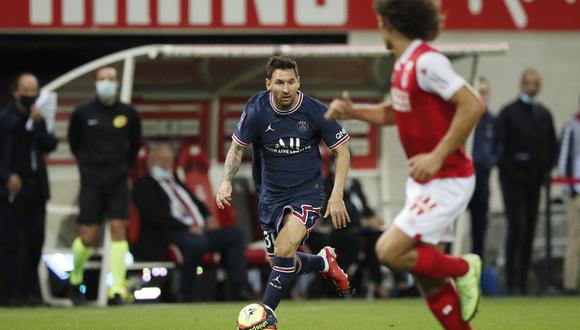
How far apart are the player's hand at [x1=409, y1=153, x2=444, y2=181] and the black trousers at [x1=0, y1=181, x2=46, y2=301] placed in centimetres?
732

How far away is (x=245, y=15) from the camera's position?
1641 cm

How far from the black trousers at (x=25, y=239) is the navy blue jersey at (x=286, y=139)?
4.48m

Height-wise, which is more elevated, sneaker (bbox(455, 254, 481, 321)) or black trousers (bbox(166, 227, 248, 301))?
sneaker (bbox(455, 254, 481, 321))

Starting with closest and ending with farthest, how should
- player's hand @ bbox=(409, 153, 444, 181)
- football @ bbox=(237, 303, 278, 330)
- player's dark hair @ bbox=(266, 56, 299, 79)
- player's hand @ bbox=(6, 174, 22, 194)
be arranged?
player's hand @ bbox=(409, 153, 444, 181)
football @ bbox=(237, 303, 278, 330)
player's dark hair @ bbox=(266, 56, 299, 79)
player's hand @ bbox=(6, 174, 22, 194)

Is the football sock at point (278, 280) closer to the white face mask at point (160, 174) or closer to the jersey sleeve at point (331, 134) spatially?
the jersey sleeve at point (331, 134)

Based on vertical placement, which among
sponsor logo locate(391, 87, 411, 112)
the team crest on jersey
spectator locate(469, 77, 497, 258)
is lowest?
spectator locate(469, 77, 497, 258)

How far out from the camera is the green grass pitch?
10.0m

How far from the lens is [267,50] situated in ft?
45.8

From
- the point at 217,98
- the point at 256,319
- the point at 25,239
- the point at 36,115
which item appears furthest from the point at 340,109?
the point at 217,98

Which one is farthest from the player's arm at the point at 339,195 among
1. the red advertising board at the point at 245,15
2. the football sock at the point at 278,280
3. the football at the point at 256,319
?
the red advertising board at the point at 245,15

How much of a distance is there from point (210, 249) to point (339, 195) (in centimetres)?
557

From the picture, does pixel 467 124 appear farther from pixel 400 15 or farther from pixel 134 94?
pixel 134 94

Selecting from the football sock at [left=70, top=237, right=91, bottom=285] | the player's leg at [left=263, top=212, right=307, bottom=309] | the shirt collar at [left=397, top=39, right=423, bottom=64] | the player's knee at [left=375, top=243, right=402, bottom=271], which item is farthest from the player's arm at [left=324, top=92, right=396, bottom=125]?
the football sock at [left=70, top=237, right=91, bottom=285]

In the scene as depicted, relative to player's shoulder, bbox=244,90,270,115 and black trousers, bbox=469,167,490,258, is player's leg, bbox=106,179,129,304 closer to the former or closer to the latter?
black trousers, bbox=469,167,490,258
